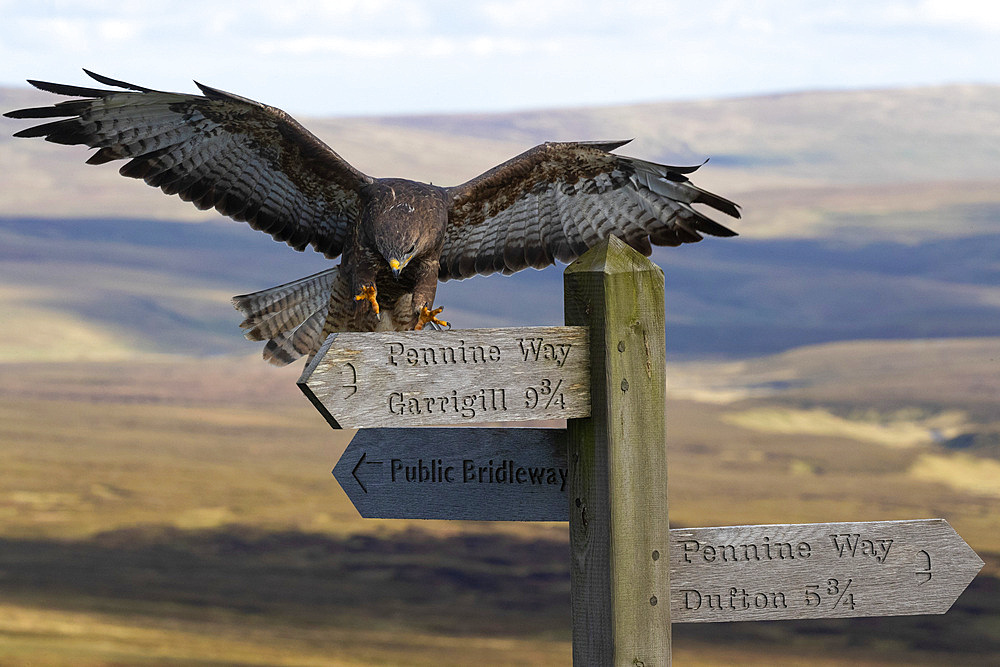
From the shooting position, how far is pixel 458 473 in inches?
121

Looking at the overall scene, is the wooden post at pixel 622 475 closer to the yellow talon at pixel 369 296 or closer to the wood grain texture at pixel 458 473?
the wood grain texture at pixel 458 473

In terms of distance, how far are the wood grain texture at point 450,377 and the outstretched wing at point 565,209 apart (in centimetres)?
156

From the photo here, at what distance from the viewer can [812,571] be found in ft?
9.52

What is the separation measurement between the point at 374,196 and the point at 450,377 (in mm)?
1851

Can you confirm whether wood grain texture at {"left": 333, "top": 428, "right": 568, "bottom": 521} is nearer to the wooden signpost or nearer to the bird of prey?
the wooden signpost

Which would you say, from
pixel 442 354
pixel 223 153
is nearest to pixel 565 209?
pixel 223 153

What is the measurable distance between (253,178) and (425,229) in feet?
3.34

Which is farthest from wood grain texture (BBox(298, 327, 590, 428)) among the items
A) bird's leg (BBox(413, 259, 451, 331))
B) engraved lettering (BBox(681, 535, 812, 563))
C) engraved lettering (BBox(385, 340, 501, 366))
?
bird's leg (BBox(413, 259, 451, 331))

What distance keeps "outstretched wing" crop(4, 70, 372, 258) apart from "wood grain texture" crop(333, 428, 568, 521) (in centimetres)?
171

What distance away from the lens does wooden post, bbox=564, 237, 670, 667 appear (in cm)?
275

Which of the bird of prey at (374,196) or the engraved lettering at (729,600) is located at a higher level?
the bird of prey at (374,196)

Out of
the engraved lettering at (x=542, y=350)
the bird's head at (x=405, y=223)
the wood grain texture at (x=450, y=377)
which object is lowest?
the wood grain texture at (x=450, y=377)

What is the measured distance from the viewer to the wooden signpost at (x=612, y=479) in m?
2.65

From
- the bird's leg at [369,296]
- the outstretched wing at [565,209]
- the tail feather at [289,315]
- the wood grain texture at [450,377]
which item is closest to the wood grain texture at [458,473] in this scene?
the wood grain texture at [450,377]
